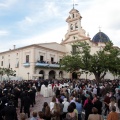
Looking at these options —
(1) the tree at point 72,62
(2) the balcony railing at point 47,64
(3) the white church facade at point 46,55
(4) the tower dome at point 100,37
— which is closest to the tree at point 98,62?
(1) the tree at point 72,62

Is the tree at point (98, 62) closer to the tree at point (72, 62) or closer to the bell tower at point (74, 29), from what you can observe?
the tree at point (72, 62)

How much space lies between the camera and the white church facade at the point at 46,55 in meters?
40.7

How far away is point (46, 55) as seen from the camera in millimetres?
43031

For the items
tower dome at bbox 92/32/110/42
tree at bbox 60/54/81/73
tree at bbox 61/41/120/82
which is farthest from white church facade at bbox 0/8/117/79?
tree at bbox 61/41/120/82

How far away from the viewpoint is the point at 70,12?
156 ft

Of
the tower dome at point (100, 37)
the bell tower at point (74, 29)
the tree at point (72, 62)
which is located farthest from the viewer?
the tower dome at point (100, 37)

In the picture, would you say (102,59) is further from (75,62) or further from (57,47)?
(57,47)

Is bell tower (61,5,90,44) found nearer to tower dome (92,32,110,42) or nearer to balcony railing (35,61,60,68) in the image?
tower dome (92,32,110,42)

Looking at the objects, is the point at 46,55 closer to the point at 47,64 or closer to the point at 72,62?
the point at 47,64

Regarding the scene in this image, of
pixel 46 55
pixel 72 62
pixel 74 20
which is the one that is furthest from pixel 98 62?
pixel 74 20

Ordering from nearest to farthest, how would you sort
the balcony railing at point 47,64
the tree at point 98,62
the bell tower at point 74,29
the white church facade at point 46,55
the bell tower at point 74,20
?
the tree at point 98,62 < the balcony railing at point 47,64 < the white church facade at point 46,55 < the bell tower at point 74,29 < the bell tower at point 74,20

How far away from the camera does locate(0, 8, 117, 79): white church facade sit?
133 feet

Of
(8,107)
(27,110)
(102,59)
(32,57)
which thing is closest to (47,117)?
(8,107)

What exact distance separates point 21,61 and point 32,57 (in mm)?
3790
